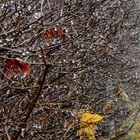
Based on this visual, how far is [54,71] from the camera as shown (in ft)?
16.3

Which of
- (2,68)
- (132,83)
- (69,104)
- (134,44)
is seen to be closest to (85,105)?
(69,104)

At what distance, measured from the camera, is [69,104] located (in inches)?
348

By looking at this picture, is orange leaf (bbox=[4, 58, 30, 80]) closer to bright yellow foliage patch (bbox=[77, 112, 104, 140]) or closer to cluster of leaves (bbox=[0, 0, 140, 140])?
cluster of leaves (bbox=[0, 0, 140, 140])

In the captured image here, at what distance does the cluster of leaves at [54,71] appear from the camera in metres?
4.37

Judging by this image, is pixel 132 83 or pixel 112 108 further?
pixel 132 83

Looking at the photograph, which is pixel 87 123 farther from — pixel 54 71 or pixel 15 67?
pixel 15 67

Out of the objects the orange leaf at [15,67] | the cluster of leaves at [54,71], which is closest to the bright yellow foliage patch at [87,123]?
the cluster of leaves at [54,71]

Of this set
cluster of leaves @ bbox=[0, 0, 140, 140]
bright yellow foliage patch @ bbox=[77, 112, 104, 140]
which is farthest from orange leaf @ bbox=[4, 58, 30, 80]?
bright yellow foliage patch @ bbox=[77, 112, 104, 140]

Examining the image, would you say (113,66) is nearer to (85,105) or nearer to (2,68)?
(85,105)

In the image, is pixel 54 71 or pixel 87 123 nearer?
pixel 54 71

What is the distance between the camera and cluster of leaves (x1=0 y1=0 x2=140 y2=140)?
437cm

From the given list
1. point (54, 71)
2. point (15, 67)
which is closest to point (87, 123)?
point (54, 71)

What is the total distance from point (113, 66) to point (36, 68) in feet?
22.8

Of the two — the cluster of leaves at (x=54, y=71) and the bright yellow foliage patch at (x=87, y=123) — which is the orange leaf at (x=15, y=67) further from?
the bright yellow foliage patch at (x=87, y=123)
